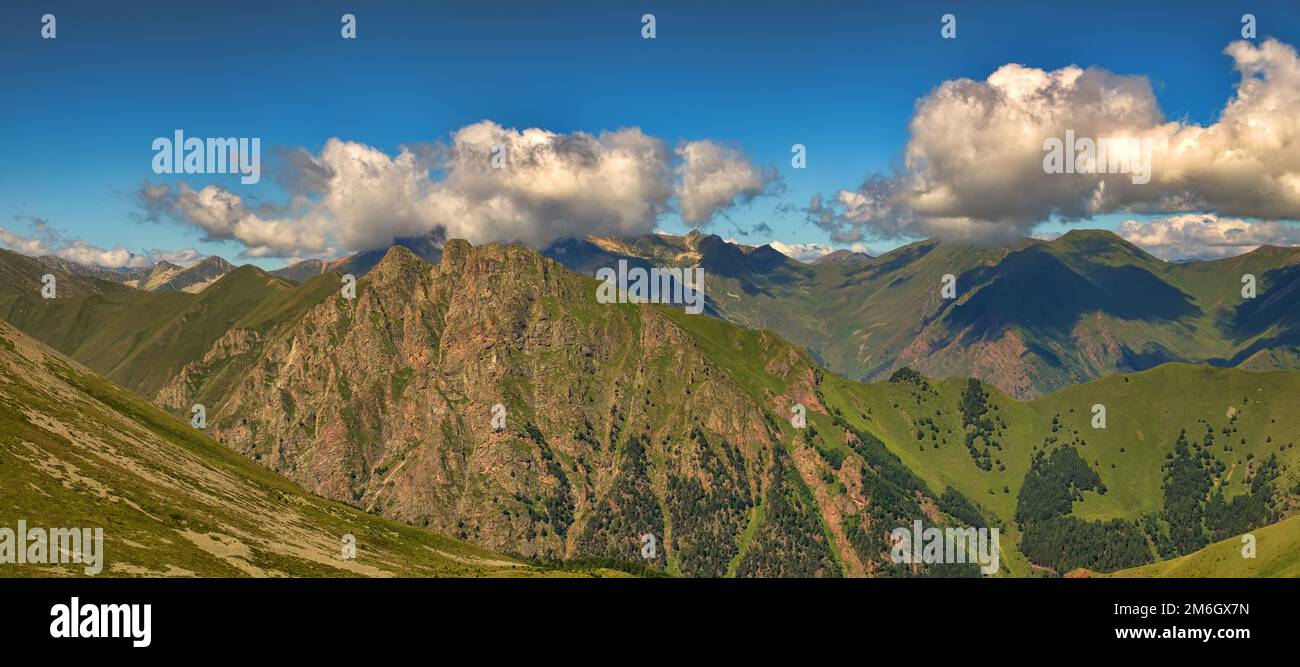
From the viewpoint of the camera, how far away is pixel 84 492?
16925 centimetres

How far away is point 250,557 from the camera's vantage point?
18075 cm

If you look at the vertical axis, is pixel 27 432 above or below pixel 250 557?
above

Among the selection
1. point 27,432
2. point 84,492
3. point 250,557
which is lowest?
point 250,557
